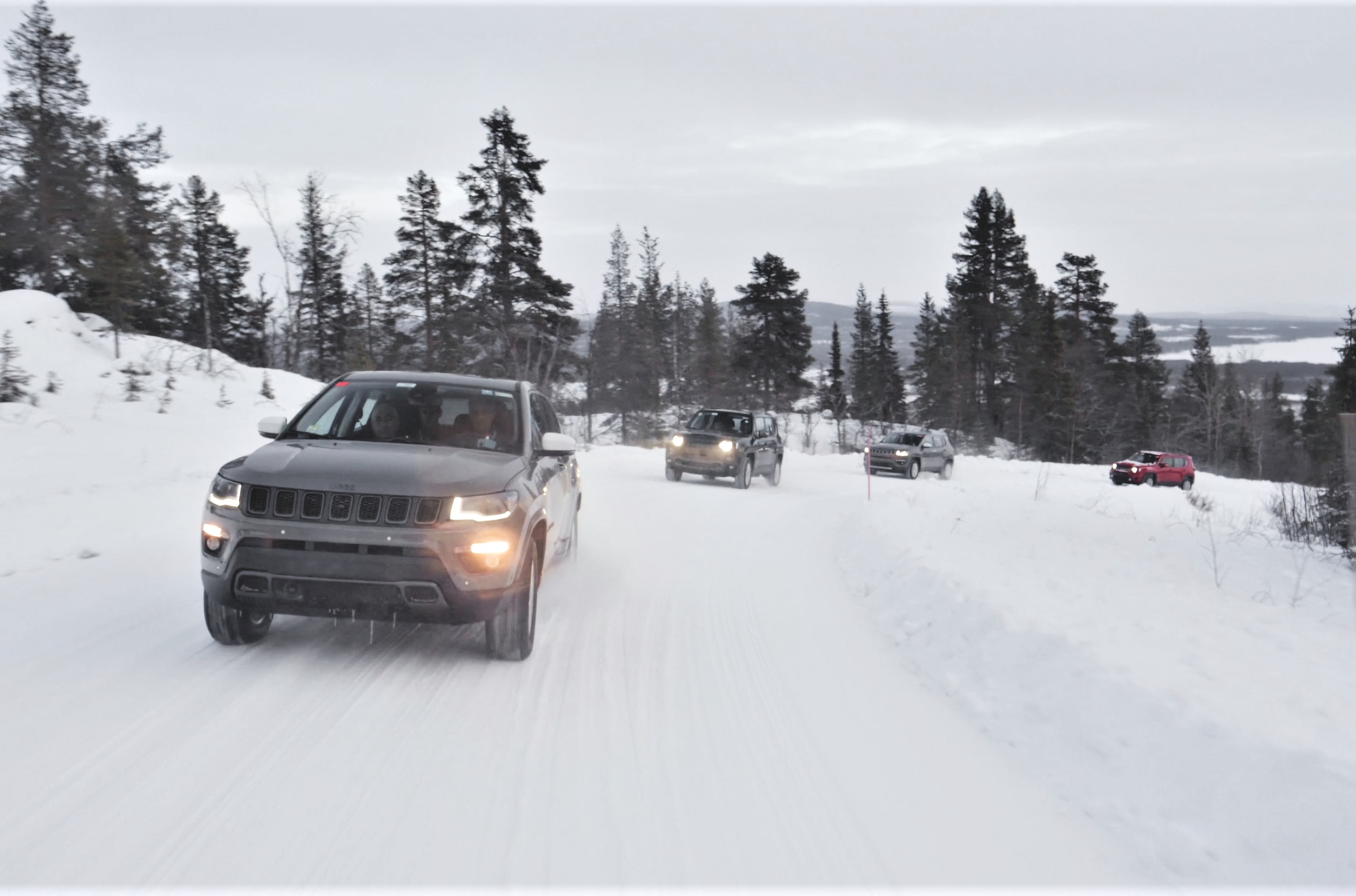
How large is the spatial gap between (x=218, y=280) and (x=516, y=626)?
57.6 meters

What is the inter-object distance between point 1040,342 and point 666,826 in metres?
64.0

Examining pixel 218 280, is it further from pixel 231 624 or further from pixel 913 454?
pixel 231 624

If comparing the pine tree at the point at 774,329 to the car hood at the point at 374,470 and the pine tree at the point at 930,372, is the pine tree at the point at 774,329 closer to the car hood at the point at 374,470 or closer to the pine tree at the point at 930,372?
the pine tree at the point at 930,372

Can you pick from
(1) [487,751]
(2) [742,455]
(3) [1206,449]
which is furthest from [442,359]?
(3) [1206,449]

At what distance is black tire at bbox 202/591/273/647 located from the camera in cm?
532

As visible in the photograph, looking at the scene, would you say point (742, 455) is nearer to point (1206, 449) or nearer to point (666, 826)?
point (666, 826)

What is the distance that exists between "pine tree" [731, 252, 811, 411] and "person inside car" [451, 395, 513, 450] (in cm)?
5482

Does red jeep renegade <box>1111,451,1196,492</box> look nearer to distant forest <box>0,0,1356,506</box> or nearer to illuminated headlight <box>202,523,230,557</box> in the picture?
distant forest <box>0,0,1356,506</box>

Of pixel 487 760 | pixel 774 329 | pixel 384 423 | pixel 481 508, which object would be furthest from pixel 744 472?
pixel 774 329

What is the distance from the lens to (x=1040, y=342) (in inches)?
2427

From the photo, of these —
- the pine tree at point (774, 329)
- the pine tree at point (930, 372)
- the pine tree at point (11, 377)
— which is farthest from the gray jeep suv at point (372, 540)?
the pine tree at point (930, 372)

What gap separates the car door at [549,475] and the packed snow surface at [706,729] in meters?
0.69

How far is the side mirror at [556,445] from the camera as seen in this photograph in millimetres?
6352

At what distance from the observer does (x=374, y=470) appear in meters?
5.11
